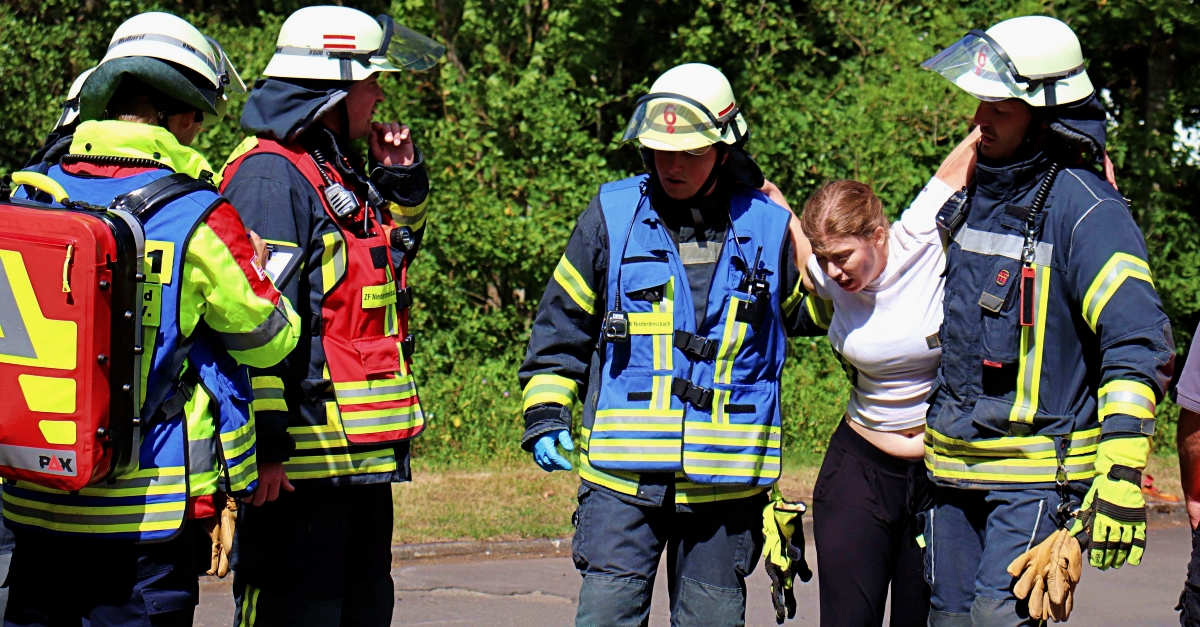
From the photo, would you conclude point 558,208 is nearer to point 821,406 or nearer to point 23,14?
point 821,406

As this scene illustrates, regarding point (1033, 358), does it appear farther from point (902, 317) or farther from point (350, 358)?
point (350, 358)

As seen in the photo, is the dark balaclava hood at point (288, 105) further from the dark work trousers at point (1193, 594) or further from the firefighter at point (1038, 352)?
the dark work trousers at point (1193, 594)

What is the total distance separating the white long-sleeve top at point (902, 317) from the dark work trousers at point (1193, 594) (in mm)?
891

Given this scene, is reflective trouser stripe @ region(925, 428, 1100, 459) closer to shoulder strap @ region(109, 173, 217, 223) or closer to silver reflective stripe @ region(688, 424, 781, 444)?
silver reflective stripe @ region(688, 424, 781, 444)

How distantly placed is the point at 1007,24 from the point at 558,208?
631cm

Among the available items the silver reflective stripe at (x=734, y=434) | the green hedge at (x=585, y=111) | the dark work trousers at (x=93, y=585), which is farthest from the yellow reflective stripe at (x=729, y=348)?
the green hedge at (x=585, y=111)

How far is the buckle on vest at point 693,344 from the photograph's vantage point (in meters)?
3.59

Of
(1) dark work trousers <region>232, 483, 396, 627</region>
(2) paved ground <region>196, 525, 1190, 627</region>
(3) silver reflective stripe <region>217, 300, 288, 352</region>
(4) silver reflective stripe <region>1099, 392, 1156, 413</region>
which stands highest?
(3) silver reflective stripe <region>217, 300, 288, 352</region>

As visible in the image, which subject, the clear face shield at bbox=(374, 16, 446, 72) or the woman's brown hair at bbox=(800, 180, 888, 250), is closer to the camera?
the woman's brown hair at bbox=(800, 180, 888, 250)

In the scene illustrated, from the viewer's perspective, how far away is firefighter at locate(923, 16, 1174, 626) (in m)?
3.08

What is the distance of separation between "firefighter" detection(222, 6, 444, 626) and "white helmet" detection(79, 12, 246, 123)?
15.1 inches

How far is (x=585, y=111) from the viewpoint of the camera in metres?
9.93

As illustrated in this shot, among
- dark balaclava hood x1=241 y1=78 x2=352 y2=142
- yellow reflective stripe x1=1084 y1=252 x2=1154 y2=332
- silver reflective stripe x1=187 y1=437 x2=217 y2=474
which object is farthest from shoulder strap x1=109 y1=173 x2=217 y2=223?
yellow reflective stripe x1=1084 y1=252 x2=1154 y2=332

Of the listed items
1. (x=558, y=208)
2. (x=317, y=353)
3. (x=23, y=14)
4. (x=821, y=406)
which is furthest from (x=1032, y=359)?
(x=23, y=14)
